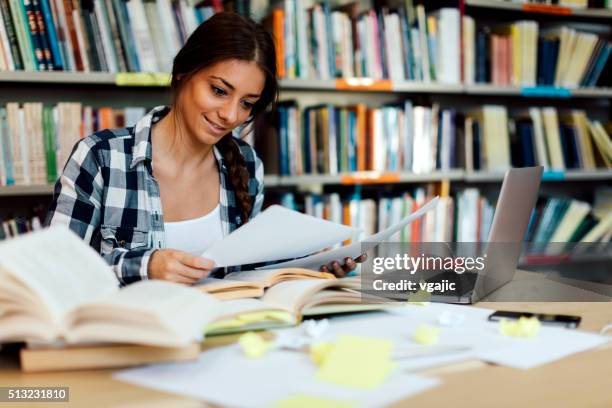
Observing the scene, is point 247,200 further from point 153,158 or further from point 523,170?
point 523,170

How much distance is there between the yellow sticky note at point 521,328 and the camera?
0.91 meters

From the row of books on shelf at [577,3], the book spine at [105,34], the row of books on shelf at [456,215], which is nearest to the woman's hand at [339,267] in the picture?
the row of books on shelf at [456,215]

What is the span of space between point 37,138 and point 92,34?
1.15ft

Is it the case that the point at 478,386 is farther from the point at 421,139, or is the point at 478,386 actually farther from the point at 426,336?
the point at 421,139

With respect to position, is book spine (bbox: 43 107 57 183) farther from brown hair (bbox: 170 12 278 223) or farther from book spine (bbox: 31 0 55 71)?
brown hair (bbox: 170 12 278 223)

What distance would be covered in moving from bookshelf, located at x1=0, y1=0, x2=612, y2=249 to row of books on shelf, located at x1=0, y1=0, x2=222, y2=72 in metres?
0.04

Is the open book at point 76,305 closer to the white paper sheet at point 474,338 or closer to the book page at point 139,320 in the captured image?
the book page at point 139,320

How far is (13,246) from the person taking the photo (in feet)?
2.48

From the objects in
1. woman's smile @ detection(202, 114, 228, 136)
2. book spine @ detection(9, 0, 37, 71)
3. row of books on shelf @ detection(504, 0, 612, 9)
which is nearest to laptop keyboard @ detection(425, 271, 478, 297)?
woman's smile @ detection(202, 114, 228, 136)

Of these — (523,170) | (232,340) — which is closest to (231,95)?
(523,170)

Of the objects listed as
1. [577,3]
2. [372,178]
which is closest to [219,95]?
[372,178]

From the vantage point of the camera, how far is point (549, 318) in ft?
3.34

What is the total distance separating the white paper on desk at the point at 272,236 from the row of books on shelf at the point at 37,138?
1.15 meters

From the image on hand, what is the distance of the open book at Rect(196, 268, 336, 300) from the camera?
3.31ft
